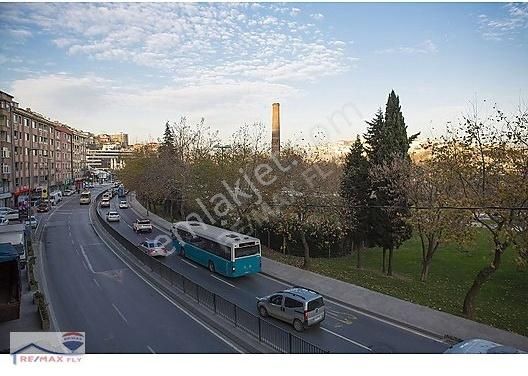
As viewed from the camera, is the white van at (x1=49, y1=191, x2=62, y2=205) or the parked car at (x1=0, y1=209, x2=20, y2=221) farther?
the white van at (x1=49, y1=191, x2=62, y2=205)

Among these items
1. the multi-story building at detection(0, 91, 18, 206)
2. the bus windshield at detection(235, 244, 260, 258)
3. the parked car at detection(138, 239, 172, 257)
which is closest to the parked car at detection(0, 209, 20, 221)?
the multi-story building at detection(0, 91, 18, 206)

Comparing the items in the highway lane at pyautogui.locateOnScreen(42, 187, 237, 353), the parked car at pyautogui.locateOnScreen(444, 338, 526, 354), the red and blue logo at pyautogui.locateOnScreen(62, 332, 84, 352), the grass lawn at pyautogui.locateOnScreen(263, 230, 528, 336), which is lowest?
the grass lawn at pyautogui.locateOnScreen(263, 230, 528, 336)

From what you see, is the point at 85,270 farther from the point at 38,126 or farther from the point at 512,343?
the point at 38,126

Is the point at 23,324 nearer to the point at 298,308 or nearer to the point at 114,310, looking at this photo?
the point at 114,310

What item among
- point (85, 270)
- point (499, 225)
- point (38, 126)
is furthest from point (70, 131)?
point (499, 225)

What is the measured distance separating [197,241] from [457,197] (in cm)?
1266

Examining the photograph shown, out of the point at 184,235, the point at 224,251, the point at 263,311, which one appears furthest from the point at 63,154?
the point at 263,311

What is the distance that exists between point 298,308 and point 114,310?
6.40m

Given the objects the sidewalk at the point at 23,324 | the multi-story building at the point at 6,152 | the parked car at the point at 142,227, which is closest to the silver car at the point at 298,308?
the sidewalk at the point at 23,324

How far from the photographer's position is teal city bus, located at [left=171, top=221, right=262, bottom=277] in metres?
18.3

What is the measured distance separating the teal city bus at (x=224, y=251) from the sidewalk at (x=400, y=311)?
1.58m

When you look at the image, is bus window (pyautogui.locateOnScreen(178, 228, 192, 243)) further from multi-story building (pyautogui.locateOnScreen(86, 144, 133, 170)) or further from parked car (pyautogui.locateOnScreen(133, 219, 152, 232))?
multi-story building (pyautogui.locateOnScreen(86, 144, 133, 170))

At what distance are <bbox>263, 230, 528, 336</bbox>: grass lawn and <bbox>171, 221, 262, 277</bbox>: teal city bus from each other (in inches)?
140

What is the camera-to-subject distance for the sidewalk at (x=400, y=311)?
1220 cm
